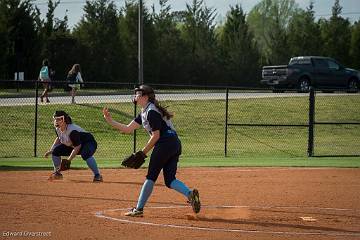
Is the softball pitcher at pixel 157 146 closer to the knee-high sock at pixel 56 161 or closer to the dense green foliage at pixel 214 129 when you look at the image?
the knee-high sock at pixel 56 161

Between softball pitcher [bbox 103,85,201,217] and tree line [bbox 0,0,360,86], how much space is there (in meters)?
27.4

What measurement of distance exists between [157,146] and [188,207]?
164cm

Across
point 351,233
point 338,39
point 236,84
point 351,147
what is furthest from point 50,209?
point 338,39

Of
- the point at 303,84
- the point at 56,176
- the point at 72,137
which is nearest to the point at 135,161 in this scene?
the point at 72,137

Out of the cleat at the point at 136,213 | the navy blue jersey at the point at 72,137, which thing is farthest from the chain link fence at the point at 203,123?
the cleat at the point at 136,213

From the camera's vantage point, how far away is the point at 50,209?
402 inches

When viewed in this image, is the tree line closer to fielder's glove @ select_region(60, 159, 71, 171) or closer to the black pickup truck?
the black pickup truck

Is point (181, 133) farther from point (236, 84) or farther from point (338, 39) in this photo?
point (338, 39)

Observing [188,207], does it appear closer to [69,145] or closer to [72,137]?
[72,137]

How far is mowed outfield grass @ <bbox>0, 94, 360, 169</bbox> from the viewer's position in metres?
19.8

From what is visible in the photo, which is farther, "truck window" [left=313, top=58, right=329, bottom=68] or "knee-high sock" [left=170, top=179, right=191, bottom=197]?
"truck window" [left=313, top=58, right=329, bottom=68]

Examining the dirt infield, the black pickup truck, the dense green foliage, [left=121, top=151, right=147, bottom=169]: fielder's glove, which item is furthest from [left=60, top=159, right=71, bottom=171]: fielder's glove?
the black pickup truck

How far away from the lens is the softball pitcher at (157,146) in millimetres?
9266

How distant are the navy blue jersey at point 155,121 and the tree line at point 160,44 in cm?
2744
